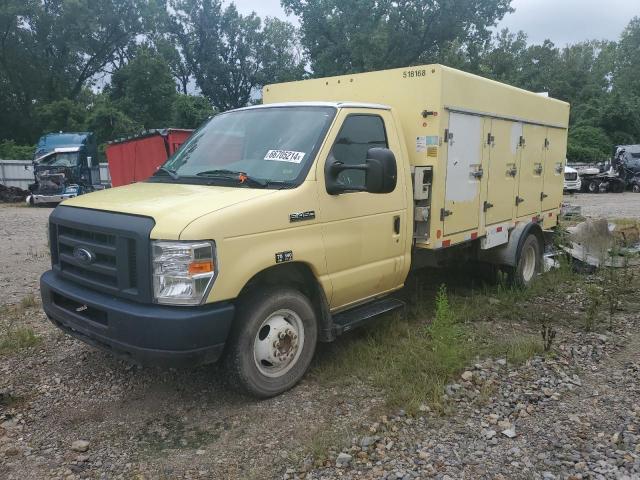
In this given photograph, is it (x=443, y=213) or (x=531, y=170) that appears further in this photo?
(x=531, y=170)

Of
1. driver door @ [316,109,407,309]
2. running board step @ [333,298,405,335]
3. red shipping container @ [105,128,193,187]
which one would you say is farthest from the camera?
red shipping container @ [105,128,193,187]

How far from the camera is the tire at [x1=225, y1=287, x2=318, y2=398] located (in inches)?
153

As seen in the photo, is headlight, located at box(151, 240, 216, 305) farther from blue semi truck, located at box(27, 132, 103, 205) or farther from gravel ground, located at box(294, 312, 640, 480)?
blue semi truck, located at box(27, 132, 103, 205)

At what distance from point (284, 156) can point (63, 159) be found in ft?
68.0

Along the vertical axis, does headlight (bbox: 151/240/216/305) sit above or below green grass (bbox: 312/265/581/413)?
above

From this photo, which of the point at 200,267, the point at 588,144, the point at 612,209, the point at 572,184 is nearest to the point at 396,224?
the point at 200,267

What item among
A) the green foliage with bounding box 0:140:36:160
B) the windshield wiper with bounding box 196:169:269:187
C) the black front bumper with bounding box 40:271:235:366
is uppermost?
the green foliage with bounding box 0:140:36:160

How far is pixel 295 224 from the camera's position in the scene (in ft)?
13.4

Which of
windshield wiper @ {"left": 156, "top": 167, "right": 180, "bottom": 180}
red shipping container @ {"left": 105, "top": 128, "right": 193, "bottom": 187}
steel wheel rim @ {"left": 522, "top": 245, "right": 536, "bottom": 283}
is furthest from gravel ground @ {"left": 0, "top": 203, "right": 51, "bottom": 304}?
steel wheel rim @ {"left": 522, "top": 245, "right": 536, "bottom": 283}

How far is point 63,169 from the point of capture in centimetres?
2198

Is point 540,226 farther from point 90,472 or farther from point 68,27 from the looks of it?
point 68,27

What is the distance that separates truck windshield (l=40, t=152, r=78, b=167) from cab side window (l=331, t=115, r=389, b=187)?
799 inches

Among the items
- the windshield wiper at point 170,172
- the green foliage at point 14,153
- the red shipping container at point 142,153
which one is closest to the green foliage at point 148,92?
the green foliage at point 14,153

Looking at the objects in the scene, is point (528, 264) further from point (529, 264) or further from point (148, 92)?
point (148, 92)
